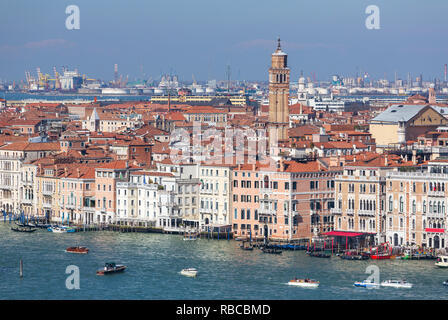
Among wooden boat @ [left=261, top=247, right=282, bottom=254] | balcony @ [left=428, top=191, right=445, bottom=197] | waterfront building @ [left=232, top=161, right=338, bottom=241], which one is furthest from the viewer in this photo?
waterfront building @ [left=232, top=161, right=338, bottom=241]

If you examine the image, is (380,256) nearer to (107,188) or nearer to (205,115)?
(107,188)

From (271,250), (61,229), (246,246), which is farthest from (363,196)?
(61,229)

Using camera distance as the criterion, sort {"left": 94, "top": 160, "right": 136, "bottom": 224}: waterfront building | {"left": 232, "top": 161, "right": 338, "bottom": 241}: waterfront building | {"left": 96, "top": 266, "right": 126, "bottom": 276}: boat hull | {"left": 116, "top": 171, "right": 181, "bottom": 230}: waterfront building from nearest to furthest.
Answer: {"left": 96, "top": 266, "right": 126, "bottom": 276}: boat hull
{"left": 232, "top": 161, "right": 338, "bottom": 241}: waterfront building
{"left": 116, "top": 171, "right": 181, "bottom": 230}: waterfront building
{"left": 94, "top": 160, "right": 136, "bottom": 224}: waterfront building

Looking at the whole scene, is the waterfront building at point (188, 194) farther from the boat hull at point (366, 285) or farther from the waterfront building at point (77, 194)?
the boat hull at point (366, 285)

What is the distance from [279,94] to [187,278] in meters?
21.9

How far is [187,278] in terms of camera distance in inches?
1214

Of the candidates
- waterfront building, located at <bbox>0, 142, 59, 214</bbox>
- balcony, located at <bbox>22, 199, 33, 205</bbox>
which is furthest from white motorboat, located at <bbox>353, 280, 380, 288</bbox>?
waterfront building, located at <bbox>0, 142, 59, 214</bbox>

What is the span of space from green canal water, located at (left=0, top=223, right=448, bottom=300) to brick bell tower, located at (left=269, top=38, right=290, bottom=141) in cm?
1390

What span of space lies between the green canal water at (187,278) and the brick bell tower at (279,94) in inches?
547

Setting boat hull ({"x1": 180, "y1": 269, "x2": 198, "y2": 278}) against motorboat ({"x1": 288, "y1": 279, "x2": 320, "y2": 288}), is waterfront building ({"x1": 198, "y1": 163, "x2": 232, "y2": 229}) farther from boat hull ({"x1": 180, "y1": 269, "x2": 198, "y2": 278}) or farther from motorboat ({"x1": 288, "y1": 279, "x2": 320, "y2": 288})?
motorboat ({"x1": 288, "y1": 279, "x2": 320, "y2": 288})

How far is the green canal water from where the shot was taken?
93.4 feet
